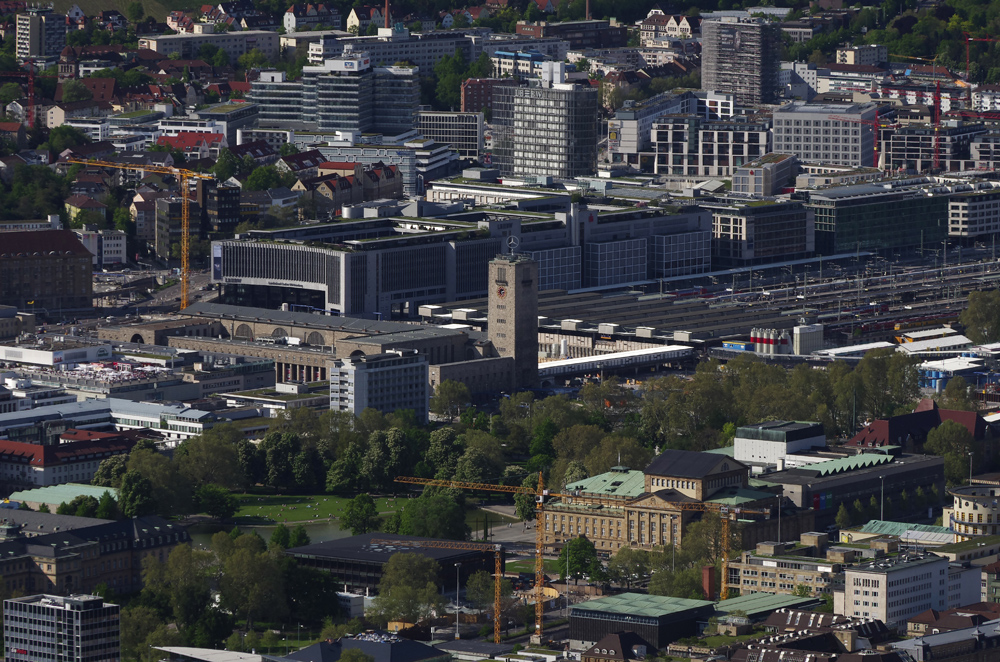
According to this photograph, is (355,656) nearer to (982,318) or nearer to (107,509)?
(107,509)

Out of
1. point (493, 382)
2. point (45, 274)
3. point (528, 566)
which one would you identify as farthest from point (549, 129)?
point (528, 566)

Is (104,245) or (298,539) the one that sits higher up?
(104,245)

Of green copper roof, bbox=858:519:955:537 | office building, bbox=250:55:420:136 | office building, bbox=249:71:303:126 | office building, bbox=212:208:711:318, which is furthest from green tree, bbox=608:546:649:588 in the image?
office building, bbox=249:71:303:126

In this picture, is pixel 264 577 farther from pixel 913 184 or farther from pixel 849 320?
pixel 913 184

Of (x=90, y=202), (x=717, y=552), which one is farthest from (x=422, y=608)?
(x=90, y=202)

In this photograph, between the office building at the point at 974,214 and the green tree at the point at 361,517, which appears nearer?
the green tree at the point at 361,517

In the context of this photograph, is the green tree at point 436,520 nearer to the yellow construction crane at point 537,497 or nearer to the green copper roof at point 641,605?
the yellow construction crane at point 537,497

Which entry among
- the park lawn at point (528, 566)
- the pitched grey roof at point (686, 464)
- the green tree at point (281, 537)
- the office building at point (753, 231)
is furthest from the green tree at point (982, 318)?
the green tree at point (281, 537)
